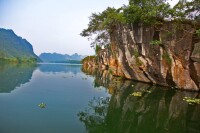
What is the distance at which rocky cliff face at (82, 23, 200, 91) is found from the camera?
2748 cm

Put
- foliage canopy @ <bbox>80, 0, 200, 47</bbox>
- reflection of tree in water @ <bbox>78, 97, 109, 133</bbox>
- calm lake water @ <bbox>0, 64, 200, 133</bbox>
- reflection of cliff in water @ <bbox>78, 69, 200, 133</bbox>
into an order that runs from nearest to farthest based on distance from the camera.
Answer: calm lake water @ <bbox>0, 64, 200, 133</bbox> → reflection of tree in water @ <bbox>78, 97, 109, 133</bbox> → reflection of cliff in water @ <bbox>78, 69, 200, 133</bbox> → foliage canopy @ <bbox>80, 0, 200, 47</bbox>

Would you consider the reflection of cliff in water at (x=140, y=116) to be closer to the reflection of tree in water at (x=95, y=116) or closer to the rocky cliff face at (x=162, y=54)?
the reflection of tree in water at (x=95, y=116)

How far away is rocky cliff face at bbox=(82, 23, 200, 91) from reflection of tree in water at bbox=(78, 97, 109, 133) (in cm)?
1288

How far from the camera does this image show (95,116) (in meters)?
15.8

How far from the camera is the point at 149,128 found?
13.1m

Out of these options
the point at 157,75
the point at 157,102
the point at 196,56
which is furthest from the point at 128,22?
the point at 157,102

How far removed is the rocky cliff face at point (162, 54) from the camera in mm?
27484

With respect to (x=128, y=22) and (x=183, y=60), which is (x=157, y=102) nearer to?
(x=183, y=60)

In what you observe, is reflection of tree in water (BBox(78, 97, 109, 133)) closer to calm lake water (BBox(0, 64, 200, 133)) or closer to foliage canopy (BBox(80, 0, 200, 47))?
calm lake water (BBox(0, 64, 200, 133))

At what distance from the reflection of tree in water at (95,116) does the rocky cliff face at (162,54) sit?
1288 cm

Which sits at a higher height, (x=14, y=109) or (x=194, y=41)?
(x=194, y=41)

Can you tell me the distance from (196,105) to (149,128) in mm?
9009

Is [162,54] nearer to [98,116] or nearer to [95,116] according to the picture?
[98,116]

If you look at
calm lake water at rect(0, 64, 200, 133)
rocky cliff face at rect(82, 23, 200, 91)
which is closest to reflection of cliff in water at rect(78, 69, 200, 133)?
calm lake water at rect(0, 64, 200, 133)
